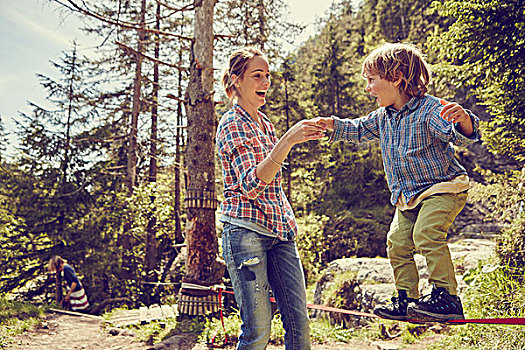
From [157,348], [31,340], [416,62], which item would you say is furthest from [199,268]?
[416,62]

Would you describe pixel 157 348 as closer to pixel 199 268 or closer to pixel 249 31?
pixel 199 268

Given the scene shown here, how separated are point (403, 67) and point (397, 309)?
1351 mm

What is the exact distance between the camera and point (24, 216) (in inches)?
447

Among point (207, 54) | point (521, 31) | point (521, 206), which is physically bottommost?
point (521, 206)

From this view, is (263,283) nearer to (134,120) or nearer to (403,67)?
(403,67)

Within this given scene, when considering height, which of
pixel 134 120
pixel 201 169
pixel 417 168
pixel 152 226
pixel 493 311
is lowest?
pixel 493 311

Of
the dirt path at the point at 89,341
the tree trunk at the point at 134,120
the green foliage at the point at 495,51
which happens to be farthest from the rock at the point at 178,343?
the tree trunk at the point at 134,120

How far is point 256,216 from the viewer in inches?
83.6

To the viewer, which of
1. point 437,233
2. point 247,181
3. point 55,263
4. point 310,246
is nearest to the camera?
point 247,181

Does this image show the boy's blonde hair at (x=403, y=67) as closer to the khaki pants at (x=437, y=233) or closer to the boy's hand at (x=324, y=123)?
the boy's hand at (x=324, y=123)

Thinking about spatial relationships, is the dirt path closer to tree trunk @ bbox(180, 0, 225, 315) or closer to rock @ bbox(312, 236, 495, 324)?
rock @ bbox(312, 236, 495, 324)

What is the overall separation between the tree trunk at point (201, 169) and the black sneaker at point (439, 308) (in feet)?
14.6

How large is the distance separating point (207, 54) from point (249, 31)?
27.1 feet

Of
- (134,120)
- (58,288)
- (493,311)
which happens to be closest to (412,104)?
(493,311)
